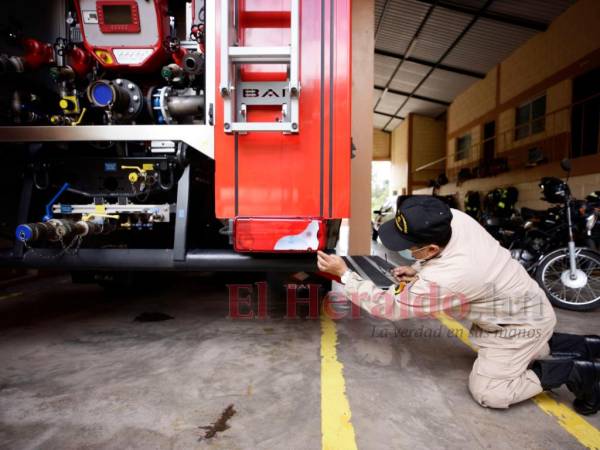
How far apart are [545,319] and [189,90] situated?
9.46ft

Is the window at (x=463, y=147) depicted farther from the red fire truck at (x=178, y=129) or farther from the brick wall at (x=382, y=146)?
the red fire truck at (x=178, y=129)

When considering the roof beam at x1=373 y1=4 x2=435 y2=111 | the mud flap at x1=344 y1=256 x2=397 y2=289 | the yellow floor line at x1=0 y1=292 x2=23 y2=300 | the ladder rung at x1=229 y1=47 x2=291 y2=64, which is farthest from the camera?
the roof beam at x1=373 y1=4 x2=435 y2=111

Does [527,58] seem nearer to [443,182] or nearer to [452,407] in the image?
[443,182]

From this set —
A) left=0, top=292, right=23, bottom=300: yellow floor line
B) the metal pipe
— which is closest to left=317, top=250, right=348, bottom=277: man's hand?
the metal pipe

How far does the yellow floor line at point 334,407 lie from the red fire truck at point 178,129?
28.3 inches

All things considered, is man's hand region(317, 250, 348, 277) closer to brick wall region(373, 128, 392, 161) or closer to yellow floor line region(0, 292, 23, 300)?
yellow floor line region(0, 292, 23, 300)

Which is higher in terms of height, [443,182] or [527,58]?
[527,58]

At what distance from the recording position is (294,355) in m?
2.58

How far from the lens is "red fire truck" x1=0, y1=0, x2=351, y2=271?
2.22 meters

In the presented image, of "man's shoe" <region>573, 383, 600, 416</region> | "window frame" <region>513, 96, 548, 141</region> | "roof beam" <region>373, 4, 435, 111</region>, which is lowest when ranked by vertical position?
"man's shoe" <region>573, 383, 600, 416</region>

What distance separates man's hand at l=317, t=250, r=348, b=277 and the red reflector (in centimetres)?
7

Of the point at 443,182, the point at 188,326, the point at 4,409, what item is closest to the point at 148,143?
the point at 188,326

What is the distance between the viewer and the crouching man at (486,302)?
1.89 m

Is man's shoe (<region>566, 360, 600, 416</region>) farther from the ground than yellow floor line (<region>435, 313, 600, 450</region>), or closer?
farther from the ground
